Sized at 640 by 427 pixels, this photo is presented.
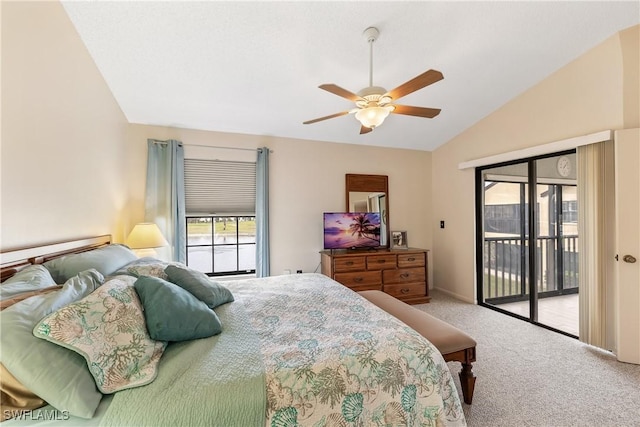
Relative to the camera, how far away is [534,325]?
322 centimetres

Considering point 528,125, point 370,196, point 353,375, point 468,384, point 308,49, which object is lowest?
point 468,384

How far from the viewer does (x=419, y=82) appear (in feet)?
5.90

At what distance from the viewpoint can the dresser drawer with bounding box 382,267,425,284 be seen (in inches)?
154

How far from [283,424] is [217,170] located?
3.29 m

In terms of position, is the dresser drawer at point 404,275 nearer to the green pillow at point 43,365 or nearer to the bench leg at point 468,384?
the bench leg at point 468,384

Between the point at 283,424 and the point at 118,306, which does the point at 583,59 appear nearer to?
the point at 283,424

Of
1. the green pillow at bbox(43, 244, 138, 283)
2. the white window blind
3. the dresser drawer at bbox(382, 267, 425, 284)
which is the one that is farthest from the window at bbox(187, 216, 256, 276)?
the dresser drawer at bbox(382, 267, 425, 284)

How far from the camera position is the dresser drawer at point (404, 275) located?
392cm

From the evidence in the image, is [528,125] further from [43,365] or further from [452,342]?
[43,365]

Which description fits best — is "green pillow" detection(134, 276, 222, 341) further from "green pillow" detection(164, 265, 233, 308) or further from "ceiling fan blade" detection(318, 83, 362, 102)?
"ceiling fan blade" detection(318, 83, 362, 102)

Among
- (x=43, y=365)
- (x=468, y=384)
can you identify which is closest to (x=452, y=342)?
(x=468, y=384)

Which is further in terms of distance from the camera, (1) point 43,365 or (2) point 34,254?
(2) point 34,254

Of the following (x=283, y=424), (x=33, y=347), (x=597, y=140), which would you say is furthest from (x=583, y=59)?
(x=33, y=347)

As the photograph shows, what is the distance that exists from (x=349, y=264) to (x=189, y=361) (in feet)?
9.08
